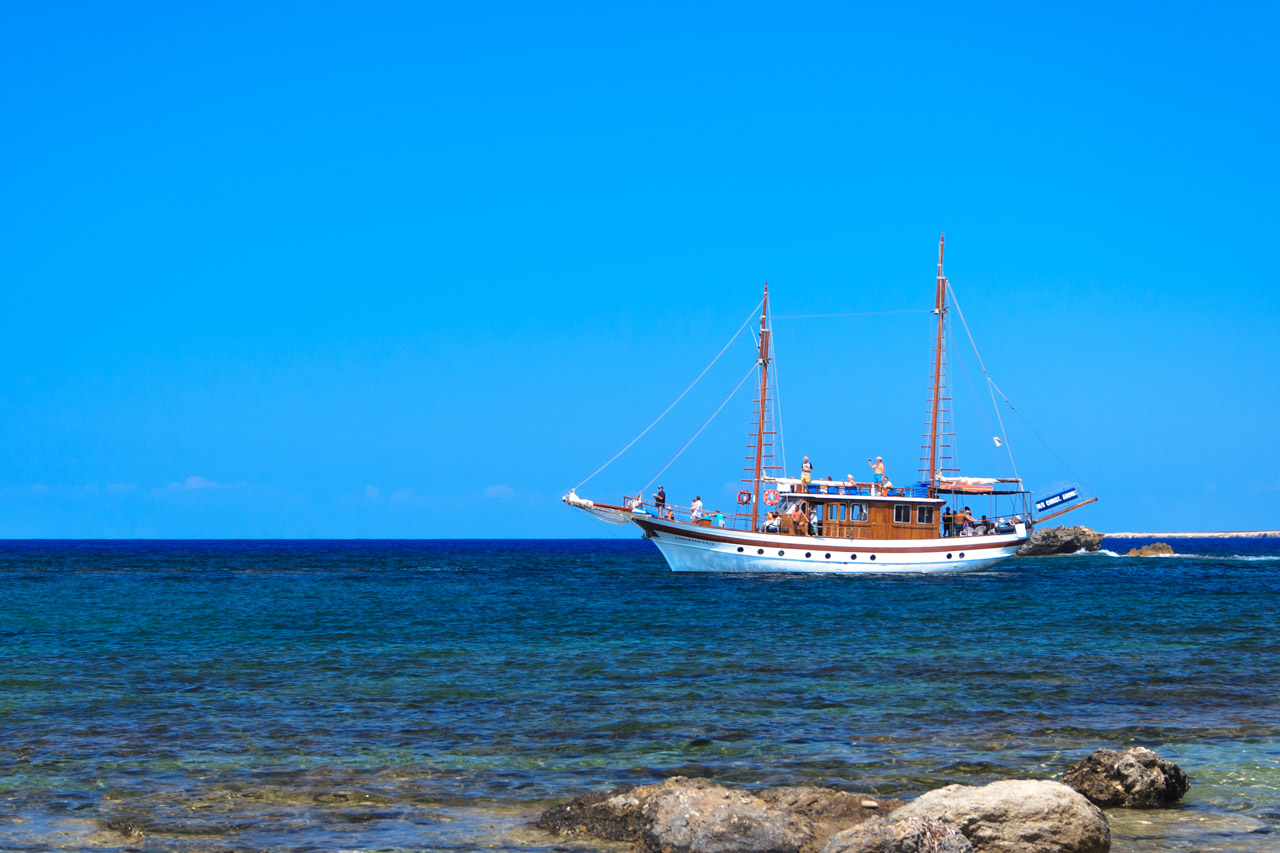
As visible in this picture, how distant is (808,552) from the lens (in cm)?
5422

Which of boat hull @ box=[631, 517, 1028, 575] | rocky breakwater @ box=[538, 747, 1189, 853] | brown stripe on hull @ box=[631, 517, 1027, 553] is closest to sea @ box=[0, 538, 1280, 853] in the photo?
rocky breakwater @ box=[538, 747, 1189, 853]

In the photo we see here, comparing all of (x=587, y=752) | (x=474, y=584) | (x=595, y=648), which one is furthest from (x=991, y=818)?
(x=474, y=584)

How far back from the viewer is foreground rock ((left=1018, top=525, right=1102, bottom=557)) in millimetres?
106438

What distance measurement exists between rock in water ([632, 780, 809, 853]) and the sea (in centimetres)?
52

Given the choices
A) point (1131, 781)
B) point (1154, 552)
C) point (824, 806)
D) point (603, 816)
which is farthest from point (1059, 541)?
point (603, 816)

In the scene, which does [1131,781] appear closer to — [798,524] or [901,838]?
[901,838]

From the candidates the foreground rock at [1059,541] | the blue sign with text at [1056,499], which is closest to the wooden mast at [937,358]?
the blue sign with text at [1056,499]

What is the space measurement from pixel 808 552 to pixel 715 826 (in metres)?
46.4

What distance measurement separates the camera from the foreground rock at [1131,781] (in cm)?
1008

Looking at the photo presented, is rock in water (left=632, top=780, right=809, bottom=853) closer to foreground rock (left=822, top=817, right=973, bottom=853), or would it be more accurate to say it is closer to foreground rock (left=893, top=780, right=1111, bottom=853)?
foreground rock (left=822, top=817, right=973, bottom=853)

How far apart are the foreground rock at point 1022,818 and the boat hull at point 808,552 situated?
45.7m

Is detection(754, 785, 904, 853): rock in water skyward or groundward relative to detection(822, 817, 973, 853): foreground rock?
groundward

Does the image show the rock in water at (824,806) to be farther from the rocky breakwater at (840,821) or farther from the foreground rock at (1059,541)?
the foreground rock at (1059,541)

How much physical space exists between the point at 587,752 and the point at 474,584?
139 ft
